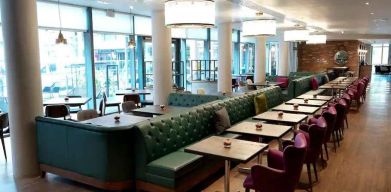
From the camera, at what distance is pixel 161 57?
7934mm

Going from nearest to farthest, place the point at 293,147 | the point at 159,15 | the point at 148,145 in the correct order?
the point at 293,147
the point at 148,145
the point at 159,15

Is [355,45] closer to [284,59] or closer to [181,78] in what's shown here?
[284,59]

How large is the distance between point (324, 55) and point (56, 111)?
18190 mm

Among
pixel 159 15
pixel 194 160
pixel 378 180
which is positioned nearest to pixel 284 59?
pixel 159 15

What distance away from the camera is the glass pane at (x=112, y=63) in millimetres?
9797

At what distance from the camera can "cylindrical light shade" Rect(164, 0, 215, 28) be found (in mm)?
4078

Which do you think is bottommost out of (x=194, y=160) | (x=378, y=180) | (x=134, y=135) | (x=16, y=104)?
(x=378, y=180)

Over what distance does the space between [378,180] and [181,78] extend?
8.91 metres

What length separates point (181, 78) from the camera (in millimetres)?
12781

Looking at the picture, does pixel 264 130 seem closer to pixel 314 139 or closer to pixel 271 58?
pixel 314 139

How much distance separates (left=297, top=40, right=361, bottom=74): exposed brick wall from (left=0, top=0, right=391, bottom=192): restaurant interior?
1006 centimetres

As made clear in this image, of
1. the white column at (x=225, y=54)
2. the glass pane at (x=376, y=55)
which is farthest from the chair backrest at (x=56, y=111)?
the glass pane at (x=376, y=55)

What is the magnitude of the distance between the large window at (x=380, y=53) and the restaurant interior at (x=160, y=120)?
2377 centimetres

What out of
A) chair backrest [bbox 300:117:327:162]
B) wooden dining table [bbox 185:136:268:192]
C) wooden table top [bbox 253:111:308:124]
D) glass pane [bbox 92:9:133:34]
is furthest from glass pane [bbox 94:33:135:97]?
chair backrest [bbox 300:117:327:162]
